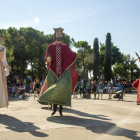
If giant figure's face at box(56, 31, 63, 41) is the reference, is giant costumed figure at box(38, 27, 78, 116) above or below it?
below

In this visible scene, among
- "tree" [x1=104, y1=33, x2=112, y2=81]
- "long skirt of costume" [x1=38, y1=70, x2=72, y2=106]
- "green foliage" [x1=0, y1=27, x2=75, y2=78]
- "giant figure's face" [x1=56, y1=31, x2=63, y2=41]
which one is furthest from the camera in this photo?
"tree" [x1=104, y1=33, x2=112, y2=81]

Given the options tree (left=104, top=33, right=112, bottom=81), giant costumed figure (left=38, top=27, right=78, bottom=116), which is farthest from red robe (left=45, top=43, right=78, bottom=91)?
tree (left=104, top=33, right=112, bottom=81)

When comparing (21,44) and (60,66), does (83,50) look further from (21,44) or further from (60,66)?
(60,66)

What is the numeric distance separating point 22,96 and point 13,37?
92.0ft

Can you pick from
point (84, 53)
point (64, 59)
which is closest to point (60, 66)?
point (64, 59)

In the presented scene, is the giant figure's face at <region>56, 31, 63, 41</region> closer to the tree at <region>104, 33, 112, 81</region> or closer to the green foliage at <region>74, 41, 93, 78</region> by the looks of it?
the tree at <region>104, 33, 112, 81</region>

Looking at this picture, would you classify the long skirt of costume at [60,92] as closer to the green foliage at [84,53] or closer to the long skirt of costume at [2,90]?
the long skirt of costume at [2,90]

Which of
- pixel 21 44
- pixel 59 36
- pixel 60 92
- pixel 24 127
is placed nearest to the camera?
pixel 24 127

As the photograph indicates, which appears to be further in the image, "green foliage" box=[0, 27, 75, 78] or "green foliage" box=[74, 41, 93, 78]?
"green foliage" box=[74, 41, 93, 78]

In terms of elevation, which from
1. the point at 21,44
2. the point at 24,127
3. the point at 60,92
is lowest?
the point at 24,127

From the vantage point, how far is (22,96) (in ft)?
51.2

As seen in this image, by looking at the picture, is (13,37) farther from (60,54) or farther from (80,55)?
(60,54)

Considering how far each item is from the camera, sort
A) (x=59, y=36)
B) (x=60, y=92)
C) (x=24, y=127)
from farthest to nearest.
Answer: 1. (x=59, y=36)
2. (x=60, y=92)
3. (x=24, y=127)

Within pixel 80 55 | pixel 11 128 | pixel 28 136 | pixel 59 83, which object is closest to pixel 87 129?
pixel 28 136
